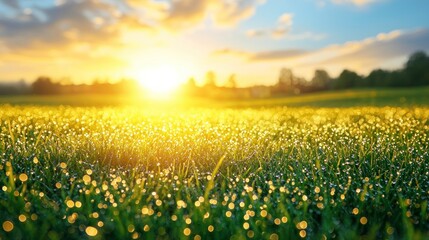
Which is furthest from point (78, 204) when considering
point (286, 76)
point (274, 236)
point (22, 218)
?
point (286, 76)

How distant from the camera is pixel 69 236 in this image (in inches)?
116

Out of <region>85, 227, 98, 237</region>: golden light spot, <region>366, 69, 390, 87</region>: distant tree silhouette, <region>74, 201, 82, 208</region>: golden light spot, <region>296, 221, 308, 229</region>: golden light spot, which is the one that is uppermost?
<region>366, 69, 390, 87</region>: distant tree silhouette

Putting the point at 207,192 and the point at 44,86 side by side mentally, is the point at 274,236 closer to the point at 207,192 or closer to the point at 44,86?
the point at 207,192

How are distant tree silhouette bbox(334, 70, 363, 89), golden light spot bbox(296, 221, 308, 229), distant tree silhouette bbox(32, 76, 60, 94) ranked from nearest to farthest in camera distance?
1. golden light spot bbox(296, 221, 308, 229)
2. distant tree silhouette bbox(32, 76, 60, 94)
3. distant tree silhouette bbox(334, 70, 363, 89)

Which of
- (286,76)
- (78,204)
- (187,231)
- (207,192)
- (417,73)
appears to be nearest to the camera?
(187,231)

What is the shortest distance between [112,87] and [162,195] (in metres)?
54.1

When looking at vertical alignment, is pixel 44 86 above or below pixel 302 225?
above

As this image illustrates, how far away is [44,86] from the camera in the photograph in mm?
52750

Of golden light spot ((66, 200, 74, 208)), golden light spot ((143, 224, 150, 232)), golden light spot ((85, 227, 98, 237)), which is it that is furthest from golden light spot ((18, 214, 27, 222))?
golden light spot ((143, 224, 150, 232))

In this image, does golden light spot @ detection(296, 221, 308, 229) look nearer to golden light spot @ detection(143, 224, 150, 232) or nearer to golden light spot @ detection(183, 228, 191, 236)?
golden light spot @ detection(183, 228, 191, 236)

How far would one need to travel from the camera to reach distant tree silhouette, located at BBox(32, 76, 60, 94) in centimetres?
5231

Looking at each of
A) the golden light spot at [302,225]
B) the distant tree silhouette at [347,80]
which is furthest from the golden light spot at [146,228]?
the distant tree silhouette at [347,80]

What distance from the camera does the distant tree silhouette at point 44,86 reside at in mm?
52312

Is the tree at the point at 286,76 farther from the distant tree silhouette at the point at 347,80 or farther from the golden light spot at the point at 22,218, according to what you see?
the golden light spot at the point at 22,218
